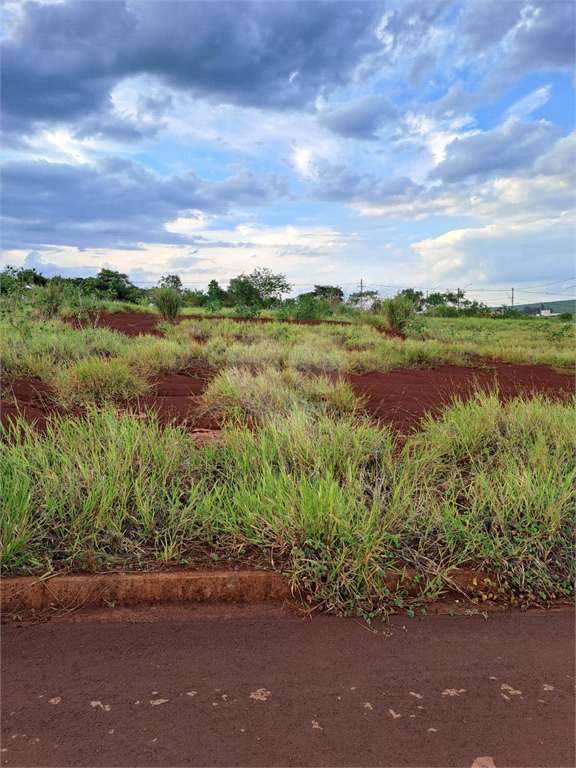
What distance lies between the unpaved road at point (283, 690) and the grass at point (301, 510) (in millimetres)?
280

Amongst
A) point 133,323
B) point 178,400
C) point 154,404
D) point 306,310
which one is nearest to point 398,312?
point 306,310

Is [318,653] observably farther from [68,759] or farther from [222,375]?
[222,375]

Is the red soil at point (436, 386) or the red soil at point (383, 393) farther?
the red soil at point (436, 386)

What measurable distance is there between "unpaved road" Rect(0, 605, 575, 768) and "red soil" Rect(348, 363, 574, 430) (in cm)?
246

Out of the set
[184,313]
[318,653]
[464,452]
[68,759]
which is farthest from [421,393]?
[184,313]

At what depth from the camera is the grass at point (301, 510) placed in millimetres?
2920

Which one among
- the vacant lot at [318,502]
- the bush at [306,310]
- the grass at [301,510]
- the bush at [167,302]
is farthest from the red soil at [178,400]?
the bush at [306,310]

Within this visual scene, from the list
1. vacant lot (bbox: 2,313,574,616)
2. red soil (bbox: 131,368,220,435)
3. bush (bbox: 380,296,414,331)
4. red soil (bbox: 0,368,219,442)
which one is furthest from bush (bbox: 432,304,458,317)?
vacant lot (bbox: 2,313,574,616)

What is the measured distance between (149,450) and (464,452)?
7.49ft

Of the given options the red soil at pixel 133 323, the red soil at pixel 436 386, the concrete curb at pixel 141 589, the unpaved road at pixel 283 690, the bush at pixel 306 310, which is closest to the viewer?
the unpaved road at pixel 283 690

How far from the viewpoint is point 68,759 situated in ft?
6.14

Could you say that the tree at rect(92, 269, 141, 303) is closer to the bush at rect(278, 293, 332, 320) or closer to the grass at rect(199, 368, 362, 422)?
the bush at rect(278, 293, 332, 320)

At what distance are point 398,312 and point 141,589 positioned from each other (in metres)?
16.4

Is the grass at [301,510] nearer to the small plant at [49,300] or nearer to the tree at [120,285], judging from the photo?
the small plant at [49,300]
